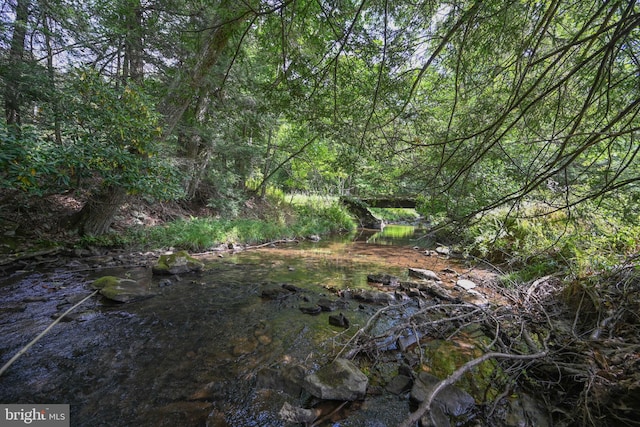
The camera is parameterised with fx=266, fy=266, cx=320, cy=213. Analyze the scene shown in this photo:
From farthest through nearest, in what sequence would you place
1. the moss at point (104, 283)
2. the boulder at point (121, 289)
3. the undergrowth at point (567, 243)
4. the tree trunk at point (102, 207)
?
the tree trunk at point (102, 207), the moss at point (104, 283), the boulder at point (121, 289), the undergrowth at point (567, 243)

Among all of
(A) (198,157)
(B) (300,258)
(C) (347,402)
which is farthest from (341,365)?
(A) (198,157)

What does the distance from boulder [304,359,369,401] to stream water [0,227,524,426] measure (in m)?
0.11

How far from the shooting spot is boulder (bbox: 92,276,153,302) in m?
4.14

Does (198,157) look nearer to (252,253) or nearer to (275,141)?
(252,253)

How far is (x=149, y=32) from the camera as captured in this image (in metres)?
6.99

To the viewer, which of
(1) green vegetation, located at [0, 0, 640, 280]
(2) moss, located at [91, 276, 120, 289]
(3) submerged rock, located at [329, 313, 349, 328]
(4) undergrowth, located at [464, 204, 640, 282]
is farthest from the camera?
(2) moss, located at [91, 276, 120, 289]

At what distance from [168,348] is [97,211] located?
17.3 ft

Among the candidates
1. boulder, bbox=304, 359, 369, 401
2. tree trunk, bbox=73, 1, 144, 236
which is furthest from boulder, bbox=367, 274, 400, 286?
tree trunk, bbox=73, 1, 144, 236

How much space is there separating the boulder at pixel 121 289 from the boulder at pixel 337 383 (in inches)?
135

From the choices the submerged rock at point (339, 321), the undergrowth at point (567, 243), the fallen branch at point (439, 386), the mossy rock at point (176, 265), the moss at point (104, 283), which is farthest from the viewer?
the mossy rock at point (176, 265)

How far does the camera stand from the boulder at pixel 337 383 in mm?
2268

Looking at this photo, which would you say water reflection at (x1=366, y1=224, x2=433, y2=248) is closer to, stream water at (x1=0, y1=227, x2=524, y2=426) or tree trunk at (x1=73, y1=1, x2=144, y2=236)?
stream water at (x1=0, y1=227, x2=524, y2=426)

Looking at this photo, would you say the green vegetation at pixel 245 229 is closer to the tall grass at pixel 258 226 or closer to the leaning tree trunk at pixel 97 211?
the tall grass at pixel 258 226

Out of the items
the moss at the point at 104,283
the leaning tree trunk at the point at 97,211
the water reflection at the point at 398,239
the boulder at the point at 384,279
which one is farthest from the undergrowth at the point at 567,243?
the leaning tree trunk at the point at 97,211
